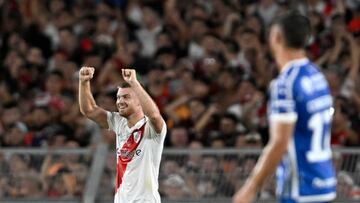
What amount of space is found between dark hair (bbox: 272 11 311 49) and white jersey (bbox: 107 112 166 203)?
2.84 metres

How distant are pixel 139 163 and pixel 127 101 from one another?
56cm

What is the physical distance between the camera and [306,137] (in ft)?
21.7

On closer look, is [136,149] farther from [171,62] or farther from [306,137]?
[171,62]

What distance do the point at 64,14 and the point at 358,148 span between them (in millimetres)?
5656

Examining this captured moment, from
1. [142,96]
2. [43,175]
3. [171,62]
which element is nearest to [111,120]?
[142,96]

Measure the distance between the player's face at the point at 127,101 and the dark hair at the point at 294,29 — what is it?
2.99m

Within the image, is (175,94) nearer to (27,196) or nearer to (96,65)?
(96,65)

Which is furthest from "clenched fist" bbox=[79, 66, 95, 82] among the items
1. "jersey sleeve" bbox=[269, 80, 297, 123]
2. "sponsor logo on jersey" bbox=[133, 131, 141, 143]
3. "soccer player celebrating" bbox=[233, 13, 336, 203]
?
"jersey sleeve" bbox=[269, 80, 297, 123]

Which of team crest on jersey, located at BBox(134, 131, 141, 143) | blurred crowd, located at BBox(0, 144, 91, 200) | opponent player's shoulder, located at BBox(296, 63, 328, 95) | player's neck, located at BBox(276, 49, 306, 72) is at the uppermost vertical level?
player's neck, located at BBox(276, 49, 306, 72)

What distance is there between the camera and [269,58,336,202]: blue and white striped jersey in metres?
6.56

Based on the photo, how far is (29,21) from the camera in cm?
1745

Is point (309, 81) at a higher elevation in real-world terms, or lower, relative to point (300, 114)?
higher

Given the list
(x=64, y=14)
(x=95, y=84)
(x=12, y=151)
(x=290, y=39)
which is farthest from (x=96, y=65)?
(x=290, y=39)

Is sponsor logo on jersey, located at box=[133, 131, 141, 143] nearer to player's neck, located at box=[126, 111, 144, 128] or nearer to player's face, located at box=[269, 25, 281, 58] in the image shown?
player's neck, located at box=[126, 111, 144, 128]
